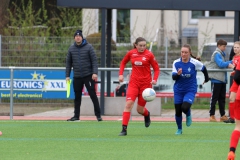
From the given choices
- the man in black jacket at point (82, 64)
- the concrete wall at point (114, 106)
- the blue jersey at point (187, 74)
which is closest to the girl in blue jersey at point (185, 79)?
the blue jersey at point (187, 74)

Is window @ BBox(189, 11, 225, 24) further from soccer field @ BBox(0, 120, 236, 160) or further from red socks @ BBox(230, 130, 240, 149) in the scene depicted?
red socks @ BBox(230, 130, 240, 149)

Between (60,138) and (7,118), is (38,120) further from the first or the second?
(60,138)

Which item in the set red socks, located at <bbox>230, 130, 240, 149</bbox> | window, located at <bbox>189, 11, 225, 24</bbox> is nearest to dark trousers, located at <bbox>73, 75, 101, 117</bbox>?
red socks, located at <bbox>230, 130, 240, 149</bbox>

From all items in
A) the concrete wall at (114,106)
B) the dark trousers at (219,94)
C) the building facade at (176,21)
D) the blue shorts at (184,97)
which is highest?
the building facade at (176,21)

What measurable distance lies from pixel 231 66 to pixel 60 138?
5208 millimetres

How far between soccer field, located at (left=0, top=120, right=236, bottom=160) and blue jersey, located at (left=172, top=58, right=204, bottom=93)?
2.91 ft

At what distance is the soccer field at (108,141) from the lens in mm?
10867

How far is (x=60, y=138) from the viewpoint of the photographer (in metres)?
13.3

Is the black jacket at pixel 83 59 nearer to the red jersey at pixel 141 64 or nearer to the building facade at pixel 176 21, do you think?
the red jersey at pixel 141 64

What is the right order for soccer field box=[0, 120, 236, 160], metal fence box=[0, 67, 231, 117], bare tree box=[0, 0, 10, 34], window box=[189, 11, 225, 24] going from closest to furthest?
soccer field box=[0, 120, 236, 160]
metal fence box=[0, 67, 231, 117]
bare tree box=[0, 0, 10, 34]
window box=[189, 11, 225, 24]

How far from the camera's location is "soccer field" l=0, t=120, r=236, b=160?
1087 centimetres

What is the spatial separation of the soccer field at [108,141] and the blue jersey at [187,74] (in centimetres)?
89

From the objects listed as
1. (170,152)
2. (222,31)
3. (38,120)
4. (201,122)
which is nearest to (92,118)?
(38,120)

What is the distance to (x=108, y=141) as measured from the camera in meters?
12.8
